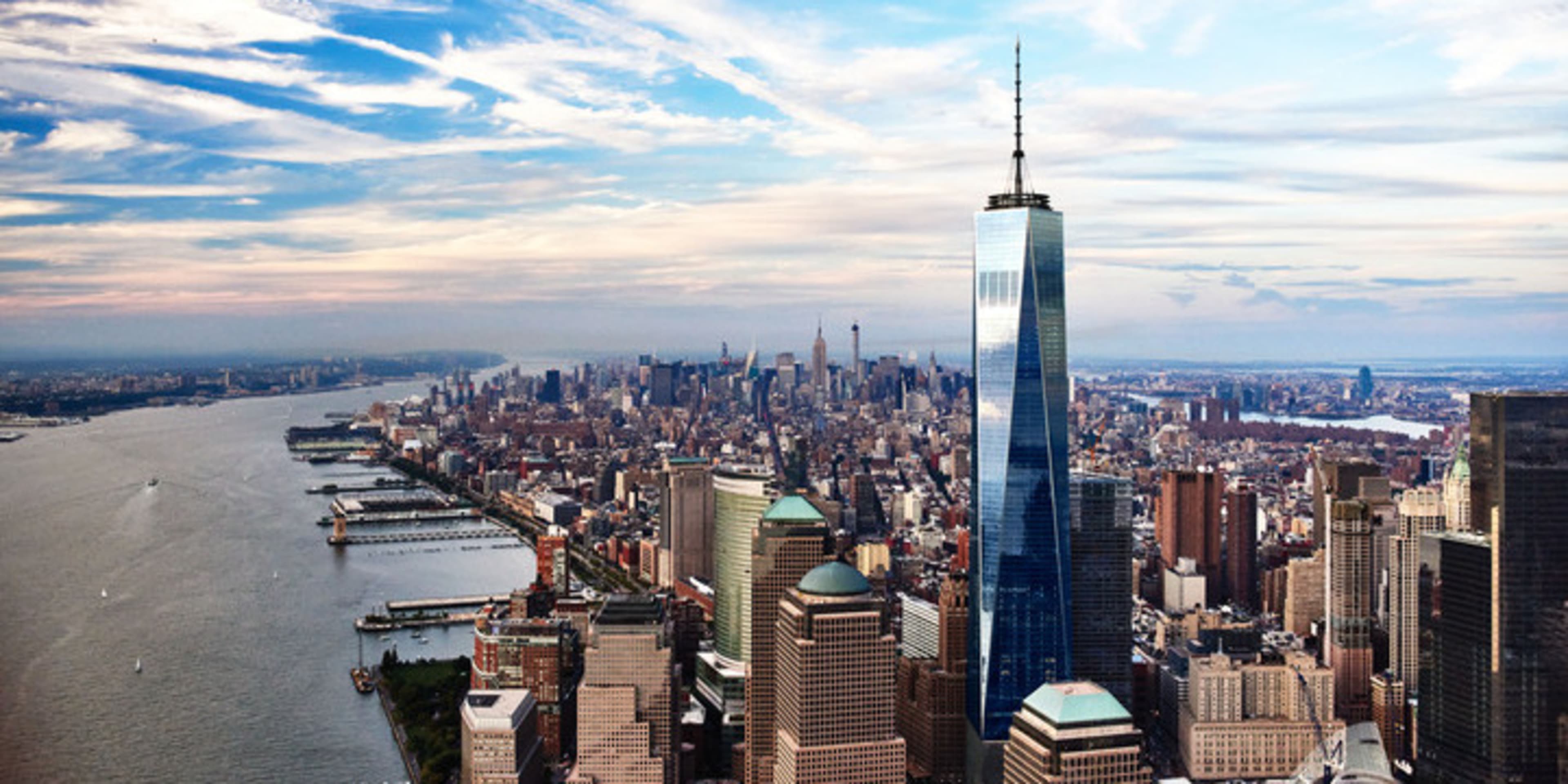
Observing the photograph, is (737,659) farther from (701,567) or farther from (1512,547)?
(1512,547)

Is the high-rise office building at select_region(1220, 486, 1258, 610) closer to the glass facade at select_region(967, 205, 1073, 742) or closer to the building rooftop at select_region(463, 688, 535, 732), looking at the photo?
the glass facade at select_region(967, 205, 1073, 742)

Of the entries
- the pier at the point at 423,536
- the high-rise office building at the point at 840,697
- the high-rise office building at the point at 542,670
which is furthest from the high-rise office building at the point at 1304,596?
the pier at the point at 423,536

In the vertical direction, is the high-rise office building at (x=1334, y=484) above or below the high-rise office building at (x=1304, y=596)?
above

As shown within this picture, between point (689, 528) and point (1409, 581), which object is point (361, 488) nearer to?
point (689, 528)

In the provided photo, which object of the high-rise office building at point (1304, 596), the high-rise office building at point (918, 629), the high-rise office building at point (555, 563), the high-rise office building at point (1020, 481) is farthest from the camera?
the high-rise office building at point (555, 563)

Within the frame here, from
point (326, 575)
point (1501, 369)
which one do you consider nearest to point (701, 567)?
point (326, 575)

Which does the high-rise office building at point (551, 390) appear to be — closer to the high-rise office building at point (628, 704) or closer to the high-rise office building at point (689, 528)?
the high-rise office building at point (689, 528)

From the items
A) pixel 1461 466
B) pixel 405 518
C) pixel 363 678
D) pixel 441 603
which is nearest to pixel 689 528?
pixel 441 603
